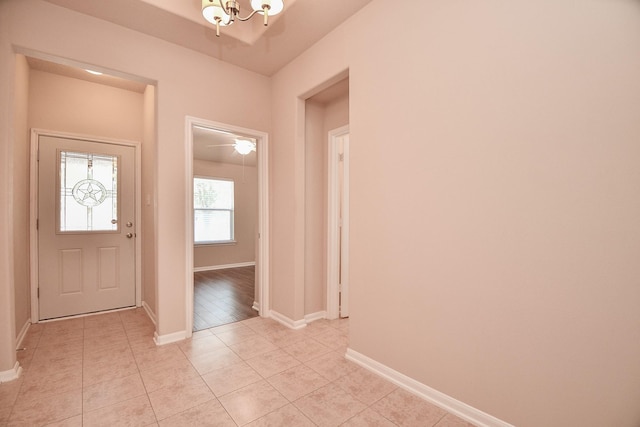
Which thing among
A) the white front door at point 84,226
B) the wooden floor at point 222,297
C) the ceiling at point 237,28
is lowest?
the wooden floor at point 222,297

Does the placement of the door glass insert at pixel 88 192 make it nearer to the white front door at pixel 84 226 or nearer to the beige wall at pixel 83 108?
the white front door at pixel 84 226

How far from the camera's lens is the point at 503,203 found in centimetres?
158

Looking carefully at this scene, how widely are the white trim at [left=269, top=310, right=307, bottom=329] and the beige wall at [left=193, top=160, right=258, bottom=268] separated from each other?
3614mm

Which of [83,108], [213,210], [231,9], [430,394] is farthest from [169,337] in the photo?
[213,210]

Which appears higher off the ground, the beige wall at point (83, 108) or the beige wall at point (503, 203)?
the beige wall at point (83, 108)

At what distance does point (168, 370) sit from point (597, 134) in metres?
3.14

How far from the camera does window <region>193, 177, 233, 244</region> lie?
647cm

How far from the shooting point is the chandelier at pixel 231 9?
73.4 inches

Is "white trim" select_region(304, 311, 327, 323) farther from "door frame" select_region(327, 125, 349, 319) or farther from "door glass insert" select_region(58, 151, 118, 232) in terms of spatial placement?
"door glass insert" select_region(58, 151, 118, 232)

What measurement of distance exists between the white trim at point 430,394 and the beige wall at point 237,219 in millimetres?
4913

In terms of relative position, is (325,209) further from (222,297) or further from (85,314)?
(85,314)

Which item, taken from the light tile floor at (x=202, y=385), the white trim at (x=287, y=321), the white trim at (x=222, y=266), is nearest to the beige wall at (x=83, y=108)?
the light tile floor at (x=202, y=385)

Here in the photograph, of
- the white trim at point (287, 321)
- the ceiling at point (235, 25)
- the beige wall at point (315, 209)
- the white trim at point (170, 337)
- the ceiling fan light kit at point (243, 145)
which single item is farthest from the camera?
the ceiling fan light kit at point (243, 145)

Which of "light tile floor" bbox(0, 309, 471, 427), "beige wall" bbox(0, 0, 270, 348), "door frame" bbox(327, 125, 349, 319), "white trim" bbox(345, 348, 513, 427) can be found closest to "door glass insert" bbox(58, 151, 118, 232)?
"light tile floor" bbox(0, 309, 471, 427)
